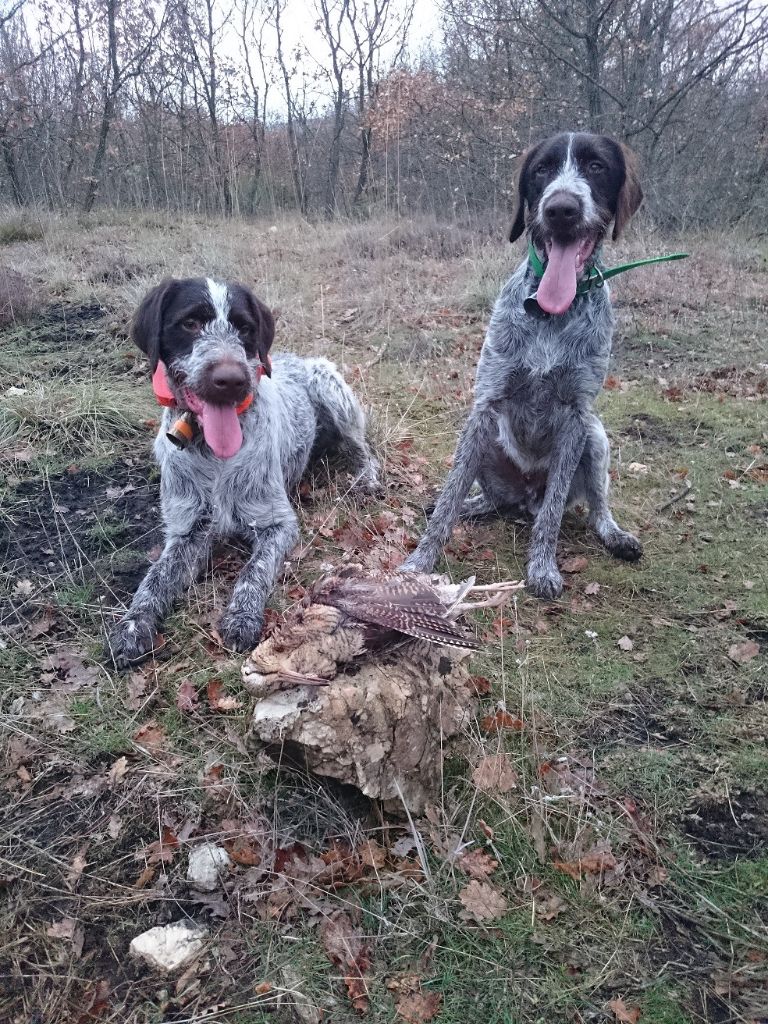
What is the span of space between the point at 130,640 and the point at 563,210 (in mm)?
2681

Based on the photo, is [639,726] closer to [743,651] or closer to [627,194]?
[743,651]

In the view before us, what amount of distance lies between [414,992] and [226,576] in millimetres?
2083

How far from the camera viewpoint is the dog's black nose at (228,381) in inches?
118

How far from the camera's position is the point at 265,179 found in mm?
16562

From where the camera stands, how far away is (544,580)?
11.3 feet

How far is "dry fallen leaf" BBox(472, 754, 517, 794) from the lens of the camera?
2.26 m

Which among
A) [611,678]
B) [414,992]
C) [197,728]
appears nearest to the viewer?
[414,992]

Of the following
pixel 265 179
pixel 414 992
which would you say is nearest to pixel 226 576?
pixel 414 992

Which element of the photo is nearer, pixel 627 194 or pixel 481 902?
pixel 481 902

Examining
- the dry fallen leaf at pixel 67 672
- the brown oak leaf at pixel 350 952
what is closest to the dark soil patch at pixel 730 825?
the brown oak leaf at pixel 350 952

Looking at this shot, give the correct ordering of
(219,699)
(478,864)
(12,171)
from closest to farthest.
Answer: (478,864) → (219,699) → (12,171)

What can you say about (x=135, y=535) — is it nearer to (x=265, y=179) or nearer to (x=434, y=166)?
(x=434, y=166)

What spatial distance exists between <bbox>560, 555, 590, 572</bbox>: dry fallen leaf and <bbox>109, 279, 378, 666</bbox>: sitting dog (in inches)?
58.6

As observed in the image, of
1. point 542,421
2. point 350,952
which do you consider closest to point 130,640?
point 350,952
